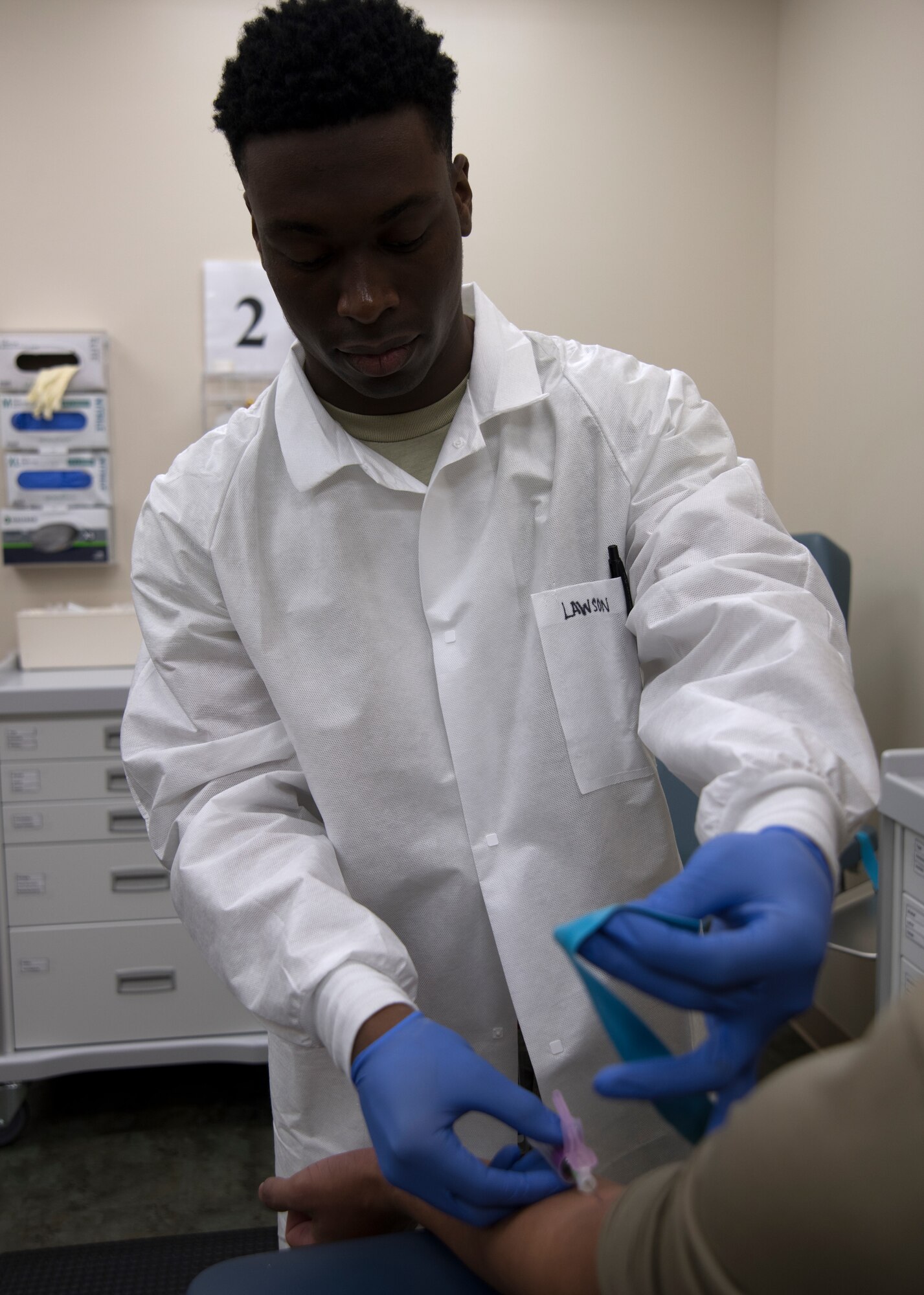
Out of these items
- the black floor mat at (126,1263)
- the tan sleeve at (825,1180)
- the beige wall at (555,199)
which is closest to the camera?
the tan sleeve at (825,1180)

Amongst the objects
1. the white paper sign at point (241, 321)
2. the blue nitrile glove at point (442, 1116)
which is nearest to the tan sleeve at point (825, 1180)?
the blue nitrile glove at point (442, 1116)

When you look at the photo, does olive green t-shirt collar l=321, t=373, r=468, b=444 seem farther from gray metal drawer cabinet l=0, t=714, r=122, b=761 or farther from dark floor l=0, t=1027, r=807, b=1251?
dark floor l=0, t=1027, r=807, b=1251

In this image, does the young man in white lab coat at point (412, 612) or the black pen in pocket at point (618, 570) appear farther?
the black pen in pocket at point (618, 570)

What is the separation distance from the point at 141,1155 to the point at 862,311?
7.22ft

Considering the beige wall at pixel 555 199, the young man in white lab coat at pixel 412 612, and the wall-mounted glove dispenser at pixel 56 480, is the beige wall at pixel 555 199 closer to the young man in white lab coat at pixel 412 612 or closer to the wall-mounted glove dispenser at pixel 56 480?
the wall-mounted glove dispenser at pixel 56 480

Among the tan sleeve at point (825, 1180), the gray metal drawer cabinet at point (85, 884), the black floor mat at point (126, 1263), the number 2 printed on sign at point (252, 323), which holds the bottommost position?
the black floor mat at point (126, 1263)

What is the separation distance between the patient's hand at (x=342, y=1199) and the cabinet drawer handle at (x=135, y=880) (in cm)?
138

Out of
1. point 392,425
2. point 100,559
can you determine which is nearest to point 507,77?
point 100,559

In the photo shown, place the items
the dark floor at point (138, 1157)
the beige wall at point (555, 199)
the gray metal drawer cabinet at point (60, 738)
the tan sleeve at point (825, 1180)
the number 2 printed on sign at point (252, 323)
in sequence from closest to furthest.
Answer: the tan sleeve at point (825, 1180) < the dark floor at point (138, 1157) < the gray metal drawer cabinet at point (60, 738) < the beige wall at point (555, 199) < the number 2 printed on sign at point (252, 323)

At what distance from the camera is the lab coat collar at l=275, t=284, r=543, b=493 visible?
1.06 metres

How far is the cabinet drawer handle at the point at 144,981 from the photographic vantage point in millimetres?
2271

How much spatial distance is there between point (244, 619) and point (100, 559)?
5.60ft

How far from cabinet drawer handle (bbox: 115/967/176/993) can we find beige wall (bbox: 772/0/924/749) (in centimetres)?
152

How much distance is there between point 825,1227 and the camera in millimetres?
544
